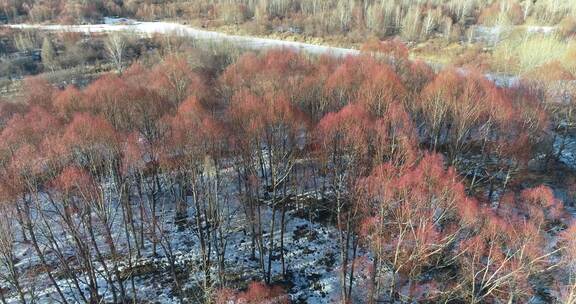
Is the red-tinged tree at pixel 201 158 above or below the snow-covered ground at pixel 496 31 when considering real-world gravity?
below

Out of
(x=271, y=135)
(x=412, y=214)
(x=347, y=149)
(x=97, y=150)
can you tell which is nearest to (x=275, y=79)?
(x=271, y=135)

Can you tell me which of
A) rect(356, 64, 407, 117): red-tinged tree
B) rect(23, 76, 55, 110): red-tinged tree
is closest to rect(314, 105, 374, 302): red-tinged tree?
rect(356, 64, 407, 117): red-tinged tree

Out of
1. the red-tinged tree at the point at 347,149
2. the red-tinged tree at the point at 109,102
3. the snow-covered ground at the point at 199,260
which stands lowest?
the snow-covered ground at the point at 199,260

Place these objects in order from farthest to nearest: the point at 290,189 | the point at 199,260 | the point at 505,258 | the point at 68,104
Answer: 1. the point at 290,189
2. the point at 68,104
3. the point at 199,260
4. the point at 505,258

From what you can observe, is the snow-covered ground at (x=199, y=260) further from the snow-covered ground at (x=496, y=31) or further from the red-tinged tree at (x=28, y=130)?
the snow-covered ground at (x=496, y=31)

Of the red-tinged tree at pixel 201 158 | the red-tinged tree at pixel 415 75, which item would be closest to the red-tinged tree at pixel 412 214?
the red-tinged tree at pixel 201 158

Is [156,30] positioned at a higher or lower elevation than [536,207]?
higher

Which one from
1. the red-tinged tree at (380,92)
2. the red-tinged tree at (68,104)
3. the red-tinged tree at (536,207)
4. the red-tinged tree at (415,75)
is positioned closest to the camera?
the red-tinged tree at (536,207)

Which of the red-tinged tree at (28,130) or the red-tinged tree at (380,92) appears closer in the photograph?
the red-tinged tree at (28,130)

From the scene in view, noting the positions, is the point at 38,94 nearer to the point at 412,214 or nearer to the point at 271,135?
the point at 271,135

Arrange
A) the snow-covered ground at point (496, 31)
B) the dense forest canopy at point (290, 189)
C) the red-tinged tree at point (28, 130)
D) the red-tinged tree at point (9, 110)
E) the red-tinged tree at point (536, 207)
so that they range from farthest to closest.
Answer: the snow-covered ground at point (496, 31) → the red-tinged tree at point (9, 110) → the red-tinged tree at point (536, 207) → the red-tinged tree at point (28, 130) → the dense forest canopy at point (290, 189)
